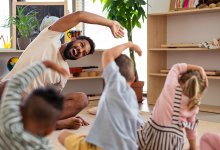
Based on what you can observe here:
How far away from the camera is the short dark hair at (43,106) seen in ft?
4.12

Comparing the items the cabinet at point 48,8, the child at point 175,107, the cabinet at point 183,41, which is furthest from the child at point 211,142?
the cabinet at point 48,8

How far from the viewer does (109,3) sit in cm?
466

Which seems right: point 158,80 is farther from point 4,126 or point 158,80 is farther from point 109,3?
point 4,126

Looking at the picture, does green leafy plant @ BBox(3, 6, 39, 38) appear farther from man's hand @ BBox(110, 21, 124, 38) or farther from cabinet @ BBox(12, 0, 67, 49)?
man's hand @ BBox(110, 21, 124, 38)

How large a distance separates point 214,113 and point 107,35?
6.78 ft

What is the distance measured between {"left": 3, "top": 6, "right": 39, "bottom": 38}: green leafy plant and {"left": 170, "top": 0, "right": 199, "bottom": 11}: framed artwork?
1.64 meters

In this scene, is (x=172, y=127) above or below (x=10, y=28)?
below

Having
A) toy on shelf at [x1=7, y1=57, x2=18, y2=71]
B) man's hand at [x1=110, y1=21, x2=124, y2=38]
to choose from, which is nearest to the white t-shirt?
man's hand at [x1=110, y1=21, x2=124, y2=38]

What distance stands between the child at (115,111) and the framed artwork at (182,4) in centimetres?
283

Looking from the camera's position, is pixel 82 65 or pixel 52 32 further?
pixel 82 65

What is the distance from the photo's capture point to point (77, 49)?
2.68m

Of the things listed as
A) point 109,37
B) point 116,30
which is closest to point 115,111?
point 116,30

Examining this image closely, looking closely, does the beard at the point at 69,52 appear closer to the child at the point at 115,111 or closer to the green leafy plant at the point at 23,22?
the child at the point at 115,111

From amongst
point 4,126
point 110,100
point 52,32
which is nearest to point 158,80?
point 52,32
